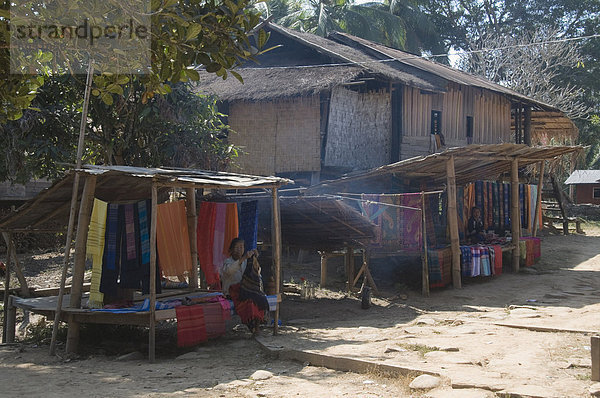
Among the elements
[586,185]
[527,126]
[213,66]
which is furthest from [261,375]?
[586,185]

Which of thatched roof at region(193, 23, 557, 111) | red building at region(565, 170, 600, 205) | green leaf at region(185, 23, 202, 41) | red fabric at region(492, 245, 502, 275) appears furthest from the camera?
red building at region(565, 170, 600, 205)

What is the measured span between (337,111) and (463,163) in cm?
395

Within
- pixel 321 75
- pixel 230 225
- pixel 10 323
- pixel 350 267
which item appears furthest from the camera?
pixel 321 75

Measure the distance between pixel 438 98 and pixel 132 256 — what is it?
1134cm

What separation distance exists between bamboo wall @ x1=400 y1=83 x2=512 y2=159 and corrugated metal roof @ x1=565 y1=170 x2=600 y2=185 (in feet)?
50.0

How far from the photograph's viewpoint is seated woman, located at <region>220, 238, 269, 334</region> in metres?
7.39

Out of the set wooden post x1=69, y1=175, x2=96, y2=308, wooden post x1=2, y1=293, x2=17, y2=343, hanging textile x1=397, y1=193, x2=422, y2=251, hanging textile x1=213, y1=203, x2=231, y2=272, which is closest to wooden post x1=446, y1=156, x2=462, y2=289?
hanging textile x1=397, y1=193, x2=422, y2=251

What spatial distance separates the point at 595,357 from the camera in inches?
178

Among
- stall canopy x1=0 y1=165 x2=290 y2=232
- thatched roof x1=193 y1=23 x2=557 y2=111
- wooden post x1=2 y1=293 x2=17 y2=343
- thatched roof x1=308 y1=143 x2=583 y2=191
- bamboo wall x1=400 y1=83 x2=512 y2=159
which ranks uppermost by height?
thatched roof x1=193 y1=23 x2=557 y2=111

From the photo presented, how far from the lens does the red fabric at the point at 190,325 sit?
271 inches

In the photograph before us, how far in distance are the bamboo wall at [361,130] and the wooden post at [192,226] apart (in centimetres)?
639

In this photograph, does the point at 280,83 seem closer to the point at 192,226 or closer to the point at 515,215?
the point at 515,215

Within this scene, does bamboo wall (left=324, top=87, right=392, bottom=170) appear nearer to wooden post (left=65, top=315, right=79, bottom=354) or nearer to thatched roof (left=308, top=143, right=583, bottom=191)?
thatched roof (left=308, top=143, right=583, bottom=191)

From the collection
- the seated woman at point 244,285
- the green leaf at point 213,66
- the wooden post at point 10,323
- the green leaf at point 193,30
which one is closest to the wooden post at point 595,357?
the green leaf at point 213,66
